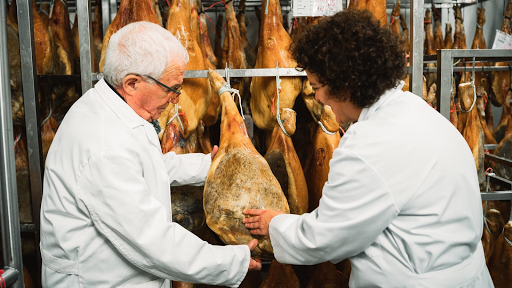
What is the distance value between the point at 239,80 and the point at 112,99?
1361mm

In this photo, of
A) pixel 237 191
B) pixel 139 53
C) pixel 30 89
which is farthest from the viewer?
pixel 30 89

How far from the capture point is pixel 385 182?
1342 mm

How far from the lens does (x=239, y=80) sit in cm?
288

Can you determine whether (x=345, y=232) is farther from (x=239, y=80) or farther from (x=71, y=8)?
(x=71, y=8)

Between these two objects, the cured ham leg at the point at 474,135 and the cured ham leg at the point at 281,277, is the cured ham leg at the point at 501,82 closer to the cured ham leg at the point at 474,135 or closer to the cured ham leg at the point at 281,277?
the cured ham leg at the point at 474,135

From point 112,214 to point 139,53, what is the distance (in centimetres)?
56

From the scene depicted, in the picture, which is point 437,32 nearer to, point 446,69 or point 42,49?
point 446,69

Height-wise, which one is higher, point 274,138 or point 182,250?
point 274,138

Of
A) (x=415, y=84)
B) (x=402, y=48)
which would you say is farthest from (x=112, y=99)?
(x=415, y=84)

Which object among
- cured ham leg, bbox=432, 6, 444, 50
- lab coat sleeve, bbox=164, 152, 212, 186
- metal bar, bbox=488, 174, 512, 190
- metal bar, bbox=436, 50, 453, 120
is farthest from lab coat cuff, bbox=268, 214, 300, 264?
cured ham leg, bbox=432, 6, 444, 50

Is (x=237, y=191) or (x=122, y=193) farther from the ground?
(x=122, y=193)

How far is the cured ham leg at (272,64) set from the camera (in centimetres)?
237

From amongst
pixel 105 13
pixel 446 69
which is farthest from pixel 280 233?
pixel 105 13

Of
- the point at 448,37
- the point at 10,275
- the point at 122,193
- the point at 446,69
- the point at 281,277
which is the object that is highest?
the point at 448,37
